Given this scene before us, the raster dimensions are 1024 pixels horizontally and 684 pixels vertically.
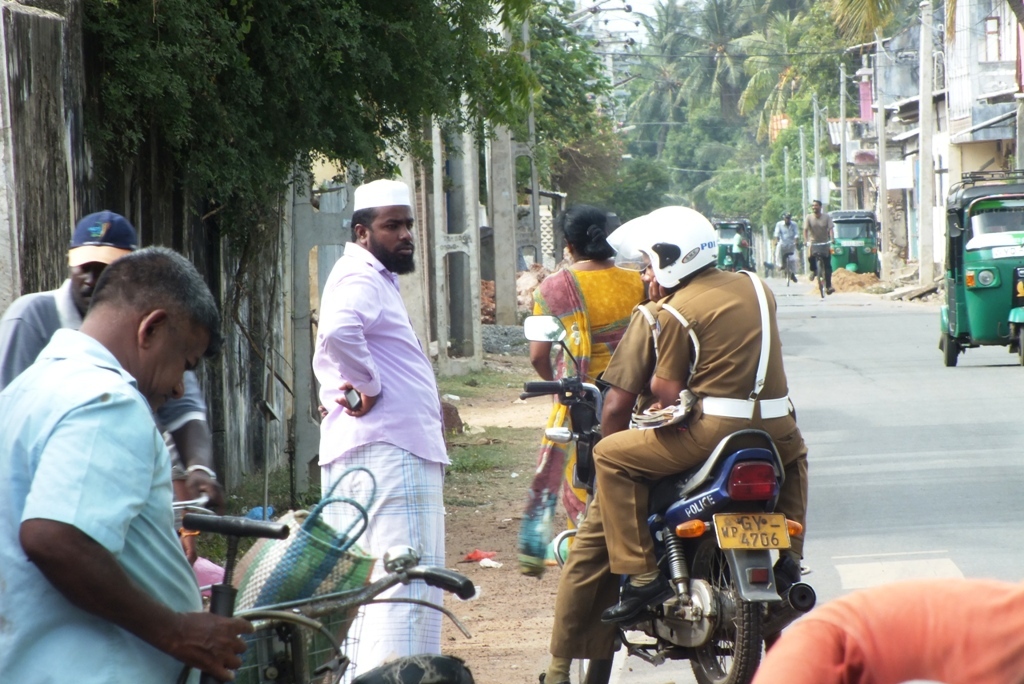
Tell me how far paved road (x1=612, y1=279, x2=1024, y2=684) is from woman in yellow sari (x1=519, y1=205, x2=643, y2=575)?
89 centimetres

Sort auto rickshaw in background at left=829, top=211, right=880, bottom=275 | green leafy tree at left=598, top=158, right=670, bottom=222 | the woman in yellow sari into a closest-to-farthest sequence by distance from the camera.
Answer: the woman in yellow sari, auto rickshaw in background at left=829, top=211, right=880, bottom=275, green leafy tree at left=598, top=158, right=670, bottom=222

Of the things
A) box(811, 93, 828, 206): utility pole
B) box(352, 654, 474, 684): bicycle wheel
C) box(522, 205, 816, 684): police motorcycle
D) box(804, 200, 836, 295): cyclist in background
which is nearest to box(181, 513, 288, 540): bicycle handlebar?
box(352, 654, 474, 684): bicycle wheel

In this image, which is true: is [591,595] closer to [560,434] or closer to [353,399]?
[560,434]

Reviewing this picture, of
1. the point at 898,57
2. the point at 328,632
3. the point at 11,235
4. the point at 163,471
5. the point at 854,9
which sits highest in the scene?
the point at 898,57

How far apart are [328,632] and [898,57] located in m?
58.9

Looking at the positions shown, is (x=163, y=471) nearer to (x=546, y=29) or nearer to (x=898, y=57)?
(x=546, y=29)

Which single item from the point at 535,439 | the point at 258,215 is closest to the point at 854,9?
the point at 535,439

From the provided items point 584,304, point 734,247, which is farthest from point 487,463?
point 734,247

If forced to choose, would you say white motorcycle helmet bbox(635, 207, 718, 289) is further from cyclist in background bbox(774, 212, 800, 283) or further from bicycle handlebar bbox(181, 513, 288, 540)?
cyclist in background bbox(774, 212, 800, 283)

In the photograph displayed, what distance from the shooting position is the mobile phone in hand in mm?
4953

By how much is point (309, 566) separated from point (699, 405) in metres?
2.25

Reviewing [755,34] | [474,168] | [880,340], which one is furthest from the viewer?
[755,34]

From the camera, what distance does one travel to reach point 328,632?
2693 millimetres

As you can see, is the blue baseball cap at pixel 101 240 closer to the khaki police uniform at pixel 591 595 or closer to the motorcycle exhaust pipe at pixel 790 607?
the khaki police uniform at pixel 591 595
